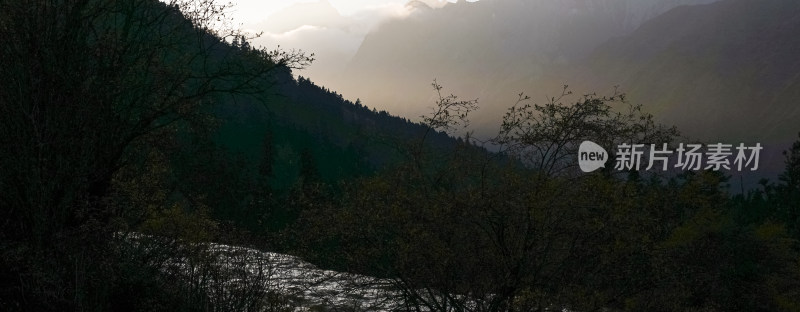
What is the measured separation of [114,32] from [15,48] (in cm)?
266

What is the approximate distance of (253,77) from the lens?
738 inches

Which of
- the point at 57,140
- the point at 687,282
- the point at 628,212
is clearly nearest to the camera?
the point at 57,140

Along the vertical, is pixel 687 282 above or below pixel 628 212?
below

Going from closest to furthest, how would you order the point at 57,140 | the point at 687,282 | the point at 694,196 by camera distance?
the point at 57,140 < the point at 687,282 < the point at 694,196

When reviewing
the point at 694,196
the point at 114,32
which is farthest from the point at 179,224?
the point at 694,196

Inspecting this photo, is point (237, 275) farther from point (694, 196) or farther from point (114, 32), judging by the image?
point (694, 196)

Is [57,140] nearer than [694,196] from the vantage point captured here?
Yes

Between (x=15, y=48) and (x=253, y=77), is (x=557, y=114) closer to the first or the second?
(x=253, y=77)

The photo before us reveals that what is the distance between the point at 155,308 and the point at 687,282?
12290 mm

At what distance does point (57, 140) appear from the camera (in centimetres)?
1216

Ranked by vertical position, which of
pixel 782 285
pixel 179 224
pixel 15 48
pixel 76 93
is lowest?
pixel 782 285

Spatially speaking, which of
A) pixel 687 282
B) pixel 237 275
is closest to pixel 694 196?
pixel 687 282

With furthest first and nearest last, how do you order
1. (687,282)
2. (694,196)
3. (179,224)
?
1. (694,196)
2. (179,224)
3. (687,282)

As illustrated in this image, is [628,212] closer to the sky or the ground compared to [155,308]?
closer to the sky
